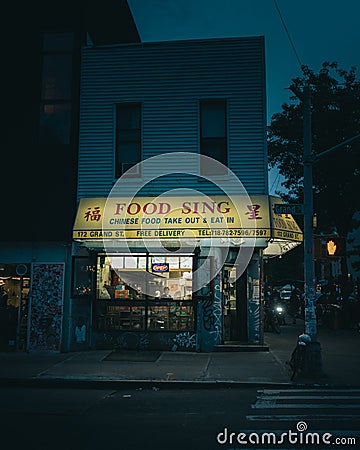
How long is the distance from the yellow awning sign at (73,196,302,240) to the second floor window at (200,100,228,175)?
1103 mm

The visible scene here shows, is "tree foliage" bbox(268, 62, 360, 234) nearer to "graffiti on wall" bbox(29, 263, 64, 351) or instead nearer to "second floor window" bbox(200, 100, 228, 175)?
"second floor window" bbox(200, 100, 228, 175)

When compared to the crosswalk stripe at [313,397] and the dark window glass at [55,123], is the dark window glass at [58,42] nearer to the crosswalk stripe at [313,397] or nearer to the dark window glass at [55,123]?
the dark window glass at [55,123]

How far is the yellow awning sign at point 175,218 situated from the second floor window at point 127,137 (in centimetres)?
138

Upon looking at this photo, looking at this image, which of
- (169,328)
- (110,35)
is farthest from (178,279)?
(110,35)

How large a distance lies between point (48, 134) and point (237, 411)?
10809 millimetres

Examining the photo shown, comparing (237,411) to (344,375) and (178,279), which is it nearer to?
(344,375)

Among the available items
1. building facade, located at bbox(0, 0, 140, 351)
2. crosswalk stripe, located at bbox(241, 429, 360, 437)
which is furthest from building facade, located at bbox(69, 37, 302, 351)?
crosswalk stripe, located at bbox(241, 429, 360, 437)

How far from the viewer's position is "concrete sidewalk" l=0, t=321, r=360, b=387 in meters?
10.7

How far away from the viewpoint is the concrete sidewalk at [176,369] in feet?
35.1

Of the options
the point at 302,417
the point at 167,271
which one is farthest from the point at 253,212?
the point at 302,417

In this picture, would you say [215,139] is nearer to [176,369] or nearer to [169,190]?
[169,190]

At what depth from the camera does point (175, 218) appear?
556 inches

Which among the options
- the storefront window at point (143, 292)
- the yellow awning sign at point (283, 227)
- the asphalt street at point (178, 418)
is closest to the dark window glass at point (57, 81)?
the storefront window at point (143, 292)

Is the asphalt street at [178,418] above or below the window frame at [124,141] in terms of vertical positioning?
below
